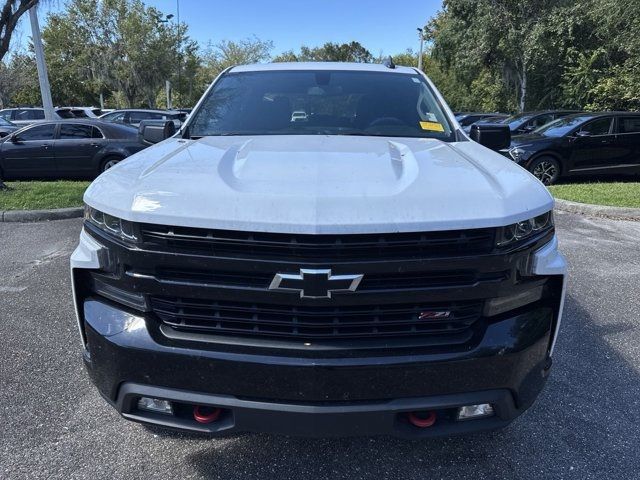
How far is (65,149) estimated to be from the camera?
11.1 m

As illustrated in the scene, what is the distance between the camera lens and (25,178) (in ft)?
37.7

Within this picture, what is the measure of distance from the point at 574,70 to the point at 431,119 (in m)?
24.5

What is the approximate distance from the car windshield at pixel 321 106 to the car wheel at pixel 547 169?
761 cm

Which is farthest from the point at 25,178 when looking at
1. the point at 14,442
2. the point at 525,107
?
the point at 525,107

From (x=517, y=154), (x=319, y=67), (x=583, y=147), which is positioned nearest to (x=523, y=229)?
(x=319, y=67)

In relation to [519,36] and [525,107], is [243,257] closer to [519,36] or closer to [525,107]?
[519,36]

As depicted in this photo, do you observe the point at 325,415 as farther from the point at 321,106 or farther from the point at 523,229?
the point at 321,106

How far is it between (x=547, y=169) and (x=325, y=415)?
398 inches

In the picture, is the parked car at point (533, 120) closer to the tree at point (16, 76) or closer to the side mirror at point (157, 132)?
the side mirror at point (157, 132)

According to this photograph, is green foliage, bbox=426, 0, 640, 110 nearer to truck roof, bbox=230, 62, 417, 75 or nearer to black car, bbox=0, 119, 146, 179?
black car, bbox=0, 119, 146, 179

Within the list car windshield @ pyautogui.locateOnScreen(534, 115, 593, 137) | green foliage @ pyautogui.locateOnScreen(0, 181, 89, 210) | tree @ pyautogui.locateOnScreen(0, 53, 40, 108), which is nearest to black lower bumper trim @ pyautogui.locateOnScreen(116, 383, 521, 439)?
green foliage @ pyautogui.locateOnScreen(0, 181, 89, 210)

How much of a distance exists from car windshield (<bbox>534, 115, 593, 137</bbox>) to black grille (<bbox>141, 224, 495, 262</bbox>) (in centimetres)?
998

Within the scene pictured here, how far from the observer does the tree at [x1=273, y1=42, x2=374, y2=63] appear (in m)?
71.4

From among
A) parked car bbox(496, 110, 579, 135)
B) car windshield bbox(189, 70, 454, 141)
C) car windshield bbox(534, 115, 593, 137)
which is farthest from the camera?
parked car bbox(496, 110, 579, 135)
